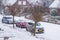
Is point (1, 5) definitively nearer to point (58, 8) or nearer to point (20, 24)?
point (58, 8)

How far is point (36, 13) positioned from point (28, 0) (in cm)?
5522

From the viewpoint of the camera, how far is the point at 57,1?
52406 millimetres

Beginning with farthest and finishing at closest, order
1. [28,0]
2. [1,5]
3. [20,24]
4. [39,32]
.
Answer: [28,0] < [1,5] < [20,24] < [39,32]

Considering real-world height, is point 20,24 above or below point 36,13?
below

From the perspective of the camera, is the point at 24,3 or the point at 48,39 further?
the point at 24,3

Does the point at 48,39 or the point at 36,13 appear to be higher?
the point at 36,13

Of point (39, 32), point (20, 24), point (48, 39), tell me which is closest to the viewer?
point (48, 39)

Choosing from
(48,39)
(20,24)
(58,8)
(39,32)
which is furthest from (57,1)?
(48,39)

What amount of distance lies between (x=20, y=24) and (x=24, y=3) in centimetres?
4498

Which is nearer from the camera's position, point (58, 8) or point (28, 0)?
point (58, 8)

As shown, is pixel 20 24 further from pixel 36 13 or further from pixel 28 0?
pixel 28 0

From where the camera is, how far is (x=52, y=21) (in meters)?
36.2

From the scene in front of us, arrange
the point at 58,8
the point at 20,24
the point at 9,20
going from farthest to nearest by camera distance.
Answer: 1. the point at 58,8
2. the point at 9,20
3. the point at 20,24

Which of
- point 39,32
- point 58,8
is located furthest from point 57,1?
point 39,32
